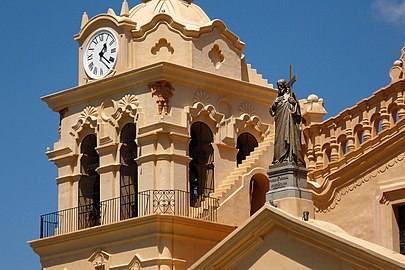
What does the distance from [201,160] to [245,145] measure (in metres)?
1.71

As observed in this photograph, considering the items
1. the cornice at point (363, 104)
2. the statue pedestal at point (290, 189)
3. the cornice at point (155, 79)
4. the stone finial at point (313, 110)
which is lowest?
the statue pedestal at point (290, 189)

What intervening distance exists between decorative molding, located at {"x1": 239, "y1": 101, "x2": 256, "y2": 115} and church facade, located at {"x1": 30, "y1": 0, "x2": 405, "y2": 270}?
0.04 meters

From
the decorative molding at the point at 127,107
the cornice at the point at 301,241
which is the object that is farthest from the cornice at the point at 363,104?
the decorative molding at the point at 127,107

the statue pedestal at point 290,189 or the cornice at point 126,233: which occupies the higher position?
the cornice at point 126,233

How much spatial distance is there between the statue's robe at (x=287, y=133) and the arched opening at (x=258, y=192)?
253 inches

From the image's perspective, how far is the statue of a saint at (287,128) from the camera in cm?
3469

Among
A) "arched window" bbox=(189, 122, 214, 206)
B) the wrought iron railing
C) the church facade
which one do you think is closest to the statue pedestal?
the church facade

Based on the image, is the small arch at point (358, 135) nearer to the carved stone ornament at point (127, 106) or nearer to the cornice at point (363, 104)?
the cornice at point (363, 104)

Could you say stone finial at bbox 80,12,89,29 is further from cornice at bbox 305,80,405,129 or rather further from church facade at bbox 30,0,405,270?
cornice at bbox 305,80,405,129

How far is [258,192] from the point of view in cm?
4184

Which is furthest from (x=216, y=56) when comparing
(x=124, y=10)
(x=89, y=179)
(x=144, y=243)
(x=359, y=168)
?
(x=359, y=168)

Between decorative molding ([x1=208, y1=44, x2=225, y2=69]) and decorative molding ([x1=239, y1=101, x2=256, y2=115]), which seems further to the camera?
decorative molding ([x1=239, y1=101, x2=256, y2=115])

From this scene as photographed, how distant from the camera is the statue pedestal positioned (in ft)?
112

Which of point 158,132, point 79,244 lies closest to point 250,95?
point 158,132
